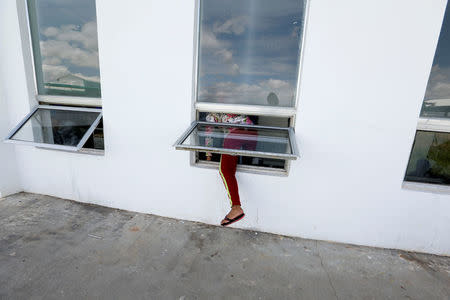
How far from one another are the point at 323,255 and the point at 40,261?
3.00 meters

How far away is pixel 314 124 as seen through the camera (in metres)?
2.44

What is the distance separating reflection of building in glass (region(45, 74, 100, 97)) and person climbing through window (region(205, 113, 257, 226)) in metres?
1.82

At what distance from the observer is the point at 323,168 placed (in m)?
2.52

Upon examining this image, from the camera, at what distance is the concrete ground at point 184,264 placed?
1965 mm

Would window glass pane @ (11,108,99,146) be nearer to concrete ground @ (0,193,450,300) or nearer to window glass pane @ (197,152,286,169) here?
concrete ground @ (0,193,450,300)

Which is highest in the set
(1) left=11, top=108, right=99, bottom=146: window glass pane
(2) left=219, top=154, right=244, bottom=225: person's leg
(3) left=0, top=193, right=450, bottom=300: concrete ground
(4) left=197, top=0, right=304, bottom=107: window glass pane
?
(4) left=197, top=0, right=304, bottom=107: window glass pane

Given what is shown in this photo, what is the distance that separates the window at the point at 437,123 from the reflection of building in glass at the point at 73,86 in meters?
4.10

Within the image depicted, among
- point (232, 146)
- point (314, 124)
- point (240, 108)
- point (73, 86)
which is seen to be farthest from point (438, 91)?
point (73, 86)

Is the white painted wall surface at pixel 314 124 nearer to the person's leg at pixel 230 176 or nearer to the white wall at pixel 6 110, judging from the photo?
the white wall at pixel 6 110

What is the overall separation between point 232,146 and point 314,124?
0.95 metres

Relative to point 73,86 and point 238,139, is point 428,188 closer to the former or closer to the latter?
point 238,139

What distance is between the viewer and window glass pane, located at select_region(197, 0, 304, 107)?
2473 millimetres

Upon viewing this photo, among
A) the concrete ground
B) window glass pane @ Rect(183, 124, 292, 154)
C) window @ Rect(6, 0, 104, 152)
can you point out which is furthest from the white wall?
window glass pane @ Rect(183, 124, 292, 154)

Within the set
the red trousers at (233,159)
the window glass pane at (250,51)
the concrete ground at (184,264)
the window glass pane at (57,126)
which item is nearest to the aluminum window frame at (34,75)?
the window glass pane at (57,126)
